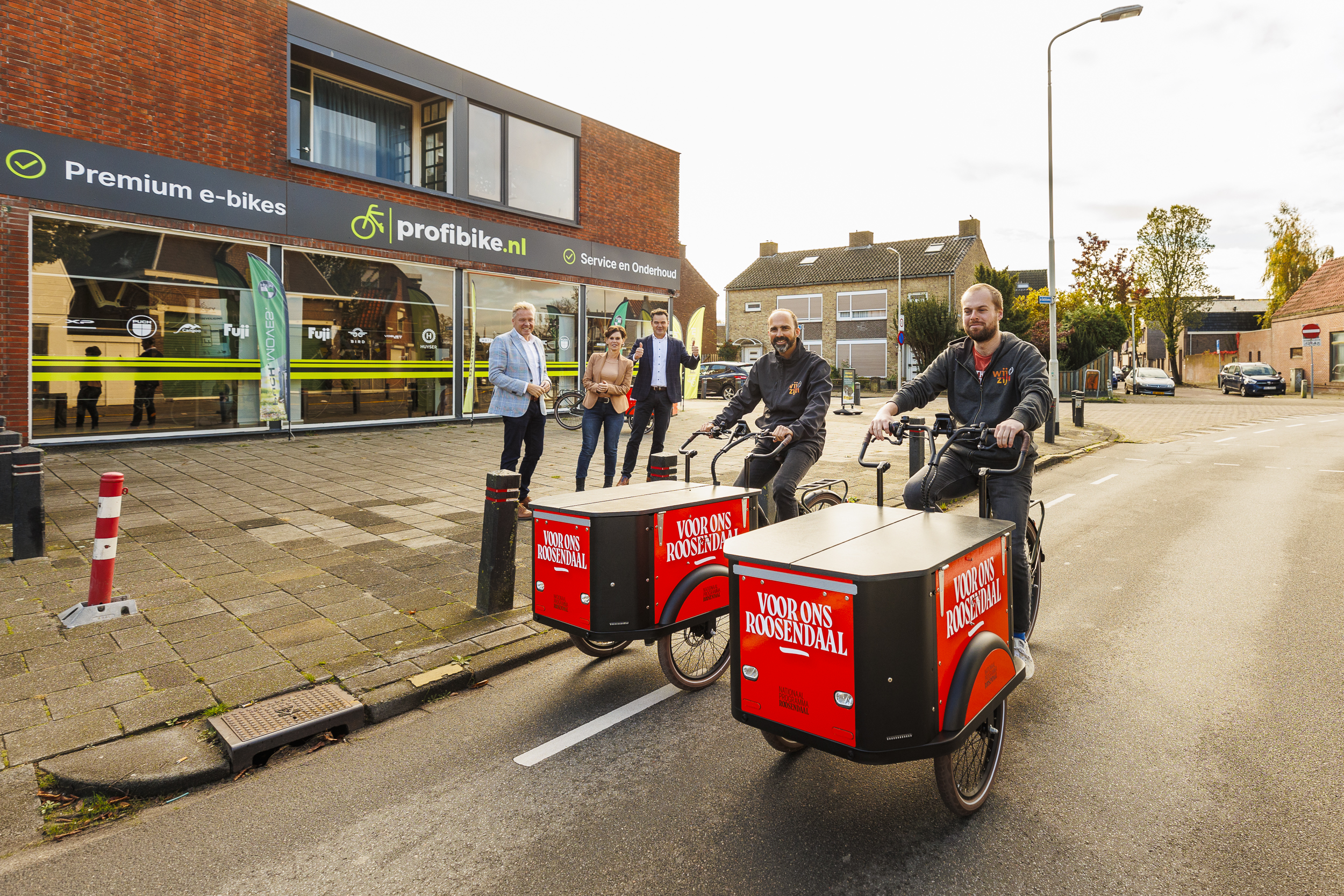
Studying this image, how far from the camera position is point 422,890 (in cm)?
246

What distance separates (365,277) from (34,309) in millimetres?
5153

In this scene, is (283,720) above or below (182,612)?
below

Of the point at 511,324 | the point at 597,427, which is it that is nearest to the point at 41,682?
the point at 597,427

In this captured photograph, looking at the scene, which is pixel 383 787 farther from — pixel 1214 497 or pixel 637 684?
pixel 1214 497

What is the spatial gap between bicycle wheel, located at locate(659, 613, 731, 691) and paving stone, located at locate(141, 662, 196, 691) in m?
2.37

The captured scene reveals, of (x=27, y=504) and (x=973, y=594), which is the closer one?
(x=973, y=594)

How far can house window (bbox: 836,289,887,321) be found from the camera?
168ft

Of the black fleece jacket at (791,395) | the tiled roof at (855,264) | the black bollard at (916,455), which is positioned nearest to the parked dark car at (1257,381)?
the tiled roof at (855,264)

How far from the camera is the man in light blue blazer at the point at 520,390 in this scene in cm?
725

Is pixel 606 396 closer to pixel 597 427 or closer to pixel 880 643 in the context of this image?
pixel 597 427

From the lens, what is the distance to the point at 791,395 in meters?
→ 5.16

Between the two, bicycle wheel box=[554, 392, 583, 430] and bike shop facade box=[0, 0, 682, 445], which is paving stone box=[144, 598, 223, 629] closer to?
bike shop facade box=[0, 0, 682, 445]

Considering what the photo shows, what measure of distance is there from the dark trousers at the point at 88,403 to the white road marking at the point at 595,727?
1150cm

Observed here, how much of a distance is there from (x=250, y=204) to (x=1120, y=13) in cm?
1770
